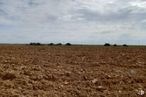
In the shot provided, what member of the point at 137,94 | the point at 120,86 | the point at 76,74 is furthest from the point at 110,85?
the point at 76,74

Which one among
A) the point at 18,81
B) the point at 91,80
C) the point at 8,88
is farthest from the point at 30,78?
the point at 91,80

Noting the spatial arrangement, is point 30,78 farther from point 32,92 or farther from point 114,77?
point 114,77

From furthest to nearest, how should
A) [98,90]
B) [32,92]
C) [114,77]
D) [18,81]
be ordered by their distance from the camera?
[114,77]
[18,81]
[98,90]
[32,92]

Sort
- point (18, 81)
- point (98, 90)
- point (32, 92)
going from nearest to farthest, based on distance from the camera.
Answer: point (32, 92)
point (98, 90)
point (18, 81)

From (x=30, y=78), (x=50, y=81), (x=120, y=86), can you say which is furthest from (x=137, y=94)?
(x=30, y=78)

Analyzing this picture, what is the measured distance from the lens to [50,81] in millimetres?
10297

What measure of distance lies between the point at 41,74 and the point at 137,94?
4.07 metres

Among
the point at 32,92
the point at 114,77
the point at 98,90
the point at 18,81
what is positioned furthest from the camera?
the point at 114,77

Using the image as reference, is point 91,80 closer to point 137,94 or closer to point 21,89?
point 137,94

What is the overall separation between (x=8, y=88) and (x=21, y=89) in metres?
0.46

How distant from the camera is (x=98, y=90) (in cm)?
938

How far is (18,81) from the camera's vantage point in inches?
393

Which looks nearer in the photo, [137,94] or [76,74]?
[137,94]

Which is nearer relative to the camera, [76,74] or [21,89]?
[21,89]
